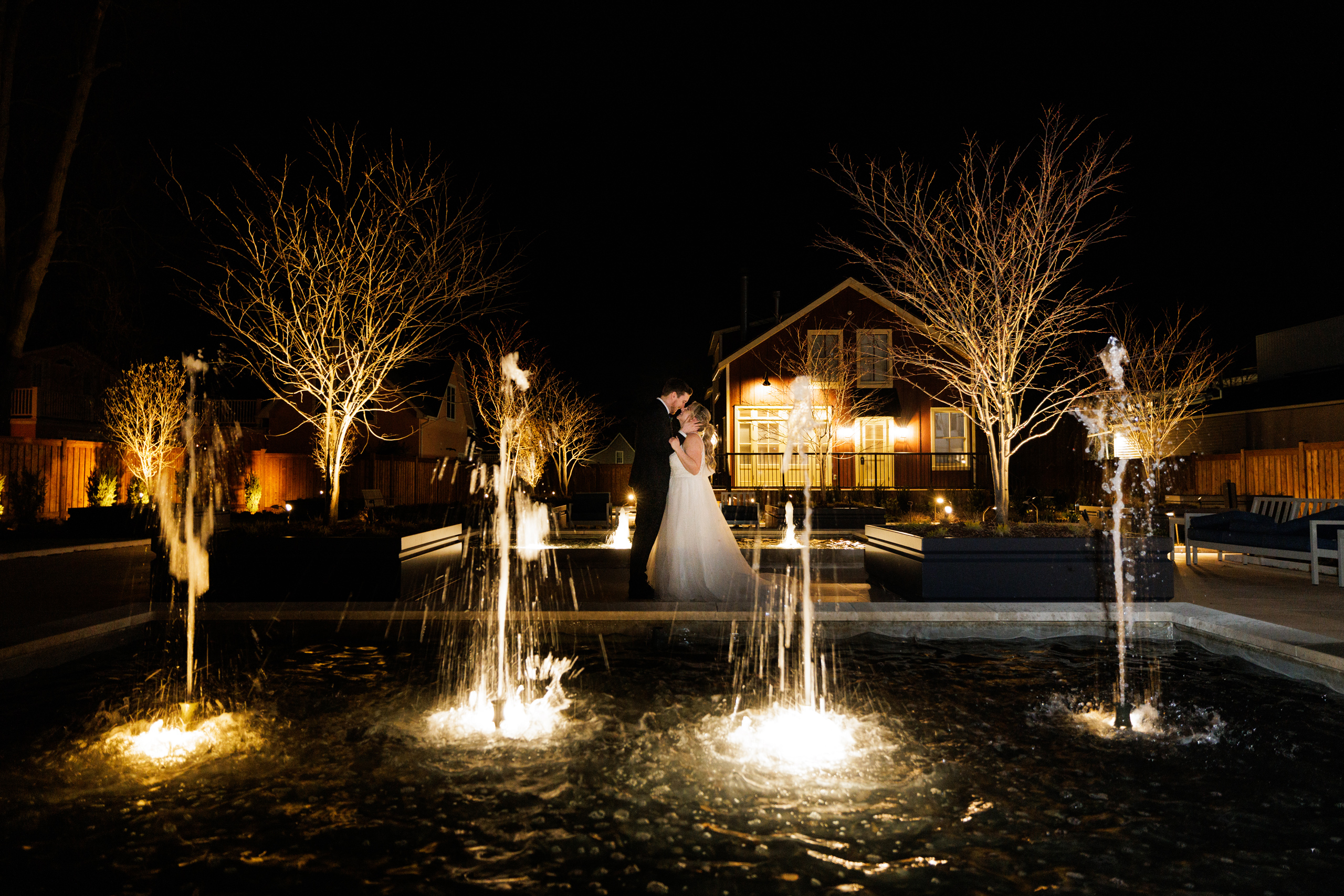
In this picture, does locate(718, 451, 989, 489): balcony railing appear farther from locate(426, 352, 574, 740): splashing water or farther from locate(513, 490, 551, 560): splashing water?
locate(426, 352, 574, 740): splashing water

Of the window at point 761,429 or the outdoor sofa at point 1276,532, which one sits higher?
the window at point 761,429

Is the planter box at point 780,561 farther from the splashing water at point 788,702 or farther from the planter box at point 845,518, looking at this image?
the planter box at point 845,518

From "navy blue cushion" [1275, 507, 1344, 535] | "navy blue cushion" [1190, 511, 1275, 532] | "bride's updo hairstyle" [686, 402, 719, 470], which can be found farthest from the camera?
"navy blue cushion" [1190, 511, 1275, 532]

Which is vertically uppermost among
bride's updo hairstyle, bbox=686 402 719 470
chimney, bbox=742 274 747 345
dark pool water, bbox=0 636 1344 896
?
chimney, bbox=742 274 747 345

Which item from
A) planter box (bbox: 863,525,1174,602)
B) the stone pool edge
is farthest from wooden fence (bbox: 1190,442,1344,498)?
the stone pool edge

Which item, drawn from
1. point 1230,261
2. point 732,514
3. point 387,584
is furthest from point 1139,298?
point 387,584

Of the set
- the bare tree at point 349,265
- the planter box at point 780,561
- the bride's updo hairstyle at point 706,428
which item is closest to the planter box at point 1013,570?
the planter box at point 780,561

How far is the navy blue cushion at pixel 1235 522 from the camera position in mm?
10625

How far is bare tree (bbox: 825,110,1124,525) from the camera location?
1018 cm

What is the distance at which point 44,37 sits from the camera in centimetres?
1648

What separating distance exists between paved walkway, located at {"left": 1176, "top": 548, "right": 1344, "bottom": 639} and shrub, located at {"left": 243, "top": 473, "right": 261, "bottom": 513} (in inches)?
988

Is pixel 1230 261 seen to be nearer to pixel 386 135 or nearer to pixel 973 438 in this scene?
pixel 973 438

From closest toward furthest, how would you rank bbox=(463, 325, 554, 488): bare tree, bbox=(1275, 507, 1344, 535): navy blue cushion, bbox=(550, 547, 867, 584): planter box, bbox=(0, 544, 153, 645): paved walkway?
bbox=(0, 544, 153, 645): paved walkway, bbox=(1275, 507, 1344, 535): navy blue cushion, bbox=(550, 547, 867, 584): planter box, bbox=(463, 325, 554, 488): bare tree

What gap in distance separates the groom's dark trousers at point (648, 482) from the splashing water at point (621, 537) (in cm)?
654
